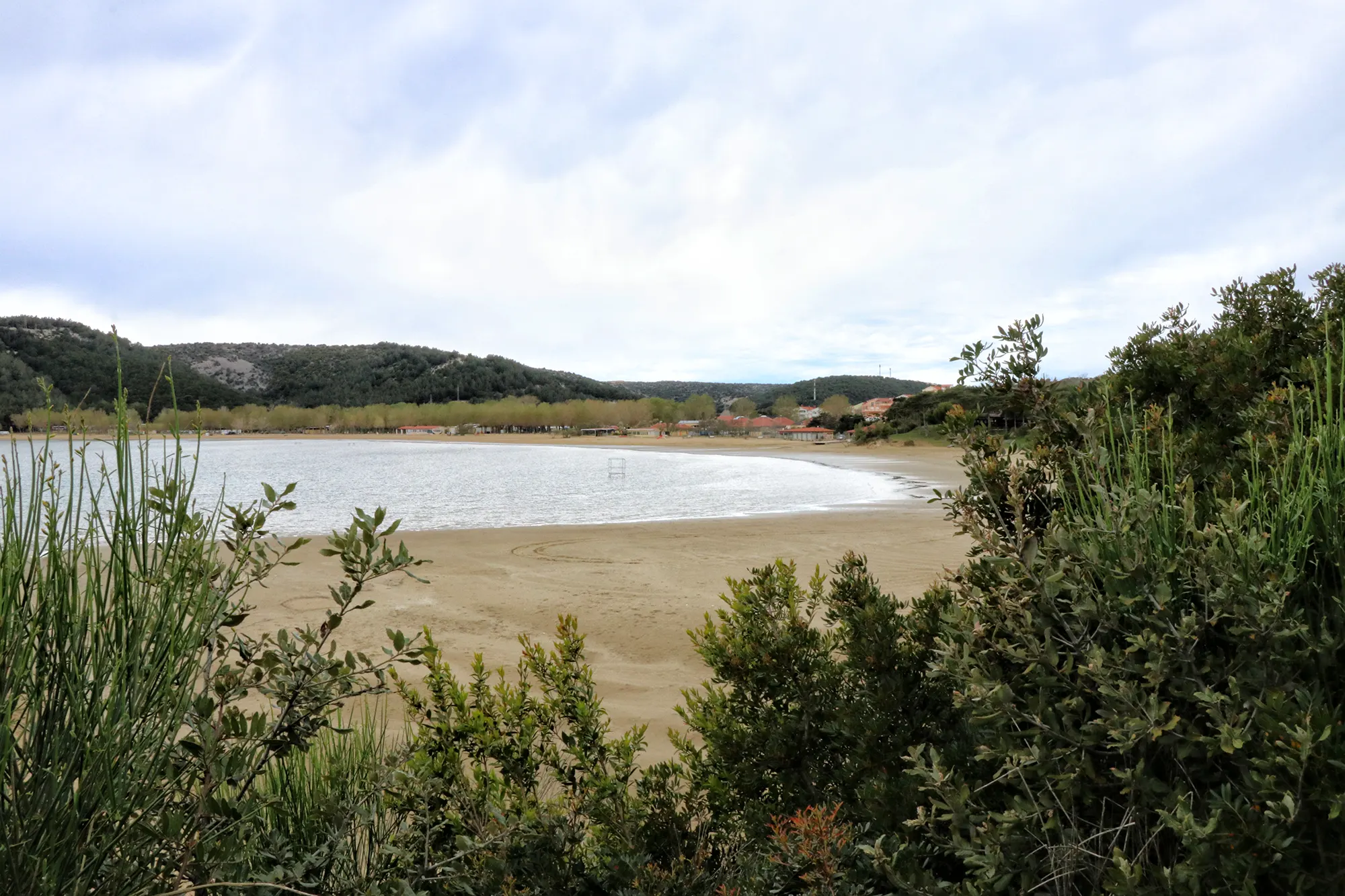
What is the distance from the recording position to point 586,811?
2441mm

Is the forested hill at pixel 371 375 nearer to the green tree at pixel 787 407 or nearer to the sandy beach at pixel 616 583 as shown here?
the green tree at pixel 787 407

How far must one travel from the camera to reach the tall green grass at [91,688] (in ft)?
5.34

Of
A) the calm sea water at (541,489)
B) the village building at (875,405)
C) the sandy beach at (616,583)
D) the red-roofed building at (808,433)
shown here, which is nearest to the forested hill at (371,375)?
the village building at (875,405)

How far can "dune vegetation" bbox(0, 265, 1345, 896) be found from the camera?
1539mm

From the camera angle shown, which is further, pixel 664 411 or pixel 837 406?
pixel 664 411

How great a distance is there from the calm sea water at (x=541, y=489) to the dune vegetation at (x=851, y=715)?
7.61 m

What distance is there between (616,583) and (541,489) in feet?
61.4

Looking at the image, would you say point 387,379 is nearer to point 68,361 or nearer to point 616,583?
point 68,361

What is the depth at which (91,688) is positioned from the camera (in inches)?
67.2

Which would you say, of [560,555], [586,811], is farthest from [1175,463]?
[560,555]

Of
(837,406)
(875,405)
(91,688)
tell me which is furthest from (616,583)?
(875,405)

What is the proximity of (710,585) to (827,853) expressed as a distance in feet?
29.7

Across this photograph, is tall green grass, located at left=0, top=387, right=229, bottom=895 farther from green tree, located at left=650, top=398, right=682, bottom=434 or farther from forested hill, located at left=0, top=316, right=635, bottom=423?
forested hill, located at left=0, top=316, right=635, bottom=423

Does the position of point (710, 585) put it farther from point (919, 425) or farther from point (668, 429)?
point (668, 429)
